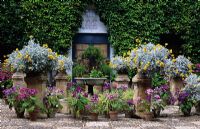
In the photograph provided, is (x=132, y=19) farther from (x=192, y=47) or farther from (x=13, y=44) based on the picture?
(x=13, y=44)

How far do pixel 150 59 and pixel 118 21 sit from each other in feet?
25.5

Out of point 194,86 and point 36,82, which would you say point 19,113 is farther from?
point 194,86

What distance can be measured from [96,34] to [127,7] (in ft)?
5.65

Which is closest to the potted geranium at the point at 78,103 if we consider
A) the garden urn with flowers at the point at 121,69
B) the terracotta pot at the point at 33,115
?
the terracotta pot at the point at 33,115

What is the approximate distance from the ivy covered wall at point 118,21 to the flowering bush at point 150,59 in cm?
722

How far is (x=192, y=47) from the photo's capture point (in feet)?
53.4

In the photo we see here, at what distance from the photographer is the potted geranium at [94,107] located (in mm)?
8578

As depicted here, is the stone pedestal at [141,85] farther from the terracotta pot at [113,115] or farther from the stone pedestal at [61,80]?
the stone pedestal at [61,80]

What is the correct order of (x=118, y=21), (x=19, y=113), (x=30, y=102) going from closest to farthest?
(x=30, y=102)
(x=19, y=113)
(x=118, y=21)

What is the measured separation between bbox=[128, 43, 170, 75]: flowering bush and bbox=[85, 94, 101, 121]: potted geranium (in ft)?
4.04

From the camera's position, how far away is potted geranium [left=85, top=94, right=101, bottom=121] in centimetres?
858

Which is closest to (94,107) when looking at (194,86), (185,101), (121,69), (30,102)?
(30,102)

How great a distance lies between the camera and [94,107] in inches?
341

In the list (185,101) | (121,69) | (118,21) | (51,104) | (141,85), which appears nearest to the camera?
(51,104)
